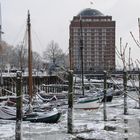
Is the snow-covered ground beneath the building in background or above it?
beneath

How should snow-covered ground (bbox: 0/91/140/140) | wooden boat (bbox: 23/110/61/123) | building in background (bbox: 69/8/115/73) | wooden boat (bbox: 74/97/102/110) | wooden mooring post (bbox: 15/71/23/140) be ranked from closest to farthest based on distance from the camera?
wooden mooring post (bbox: 15/71/23/140)
snow-covered ground (bbox: 0/91/140/140)
wooden boat (bbox: 23/110/61/123)
wooden boat (bbox: 74/97/102/110)
building in background (bbox: 69/8/115/73)

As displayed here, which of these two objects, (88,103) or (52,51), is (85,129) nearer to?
(88,103)

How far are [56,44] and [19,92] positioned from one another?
121278 millimetres

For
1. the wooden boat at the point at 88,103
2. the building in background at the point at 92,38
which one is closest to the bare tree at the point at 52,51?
the building in background at the point at 92,38

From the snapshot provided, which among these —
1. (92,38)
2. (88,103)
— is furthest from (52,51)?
(88,103)

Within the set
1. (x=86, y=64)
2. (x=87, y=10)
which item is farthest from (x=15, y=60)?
(x=87, y=10)

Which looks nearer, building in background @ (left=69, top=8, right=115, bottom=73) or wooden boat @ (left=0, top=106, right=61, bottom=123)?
wooden boat @ (left=0, top=106, right=61, bottom=123)

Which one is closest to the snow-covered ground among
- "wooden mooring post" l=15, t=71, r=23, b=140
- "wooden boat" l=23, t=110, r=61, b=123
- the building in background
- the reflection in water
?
the reflection in water

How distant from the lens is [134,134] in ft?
78.5

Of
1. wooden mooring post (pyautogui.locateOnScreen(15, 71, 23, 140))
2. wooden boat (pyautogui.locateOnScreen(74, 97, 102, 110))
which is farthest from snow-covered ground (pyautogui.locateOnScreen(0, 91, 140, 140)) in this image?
wooden boat (pyautogui.locateOnScreen(74, 97, 102, 110))

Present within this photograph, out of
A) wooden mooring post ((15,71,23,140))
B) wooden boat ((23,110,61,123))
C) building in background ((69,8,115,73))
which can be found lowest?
wooden boat ((23,110,61,123))

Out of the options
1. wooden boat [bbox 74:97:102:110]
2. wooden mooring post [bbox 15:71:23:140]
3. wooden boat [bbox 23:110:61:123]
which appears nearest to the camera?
wooden mooring post [bbox 15:71:23:140]

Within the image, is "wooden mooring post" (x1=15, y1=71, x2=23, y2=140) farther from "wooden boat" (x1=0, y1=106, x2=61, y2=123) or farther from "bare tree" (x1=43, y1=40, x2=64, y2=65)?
"bare tree" (x1=43, y1=40, x2=64, y2=65)

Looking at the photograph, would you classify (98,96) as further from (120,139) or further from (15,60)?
(15,60)
